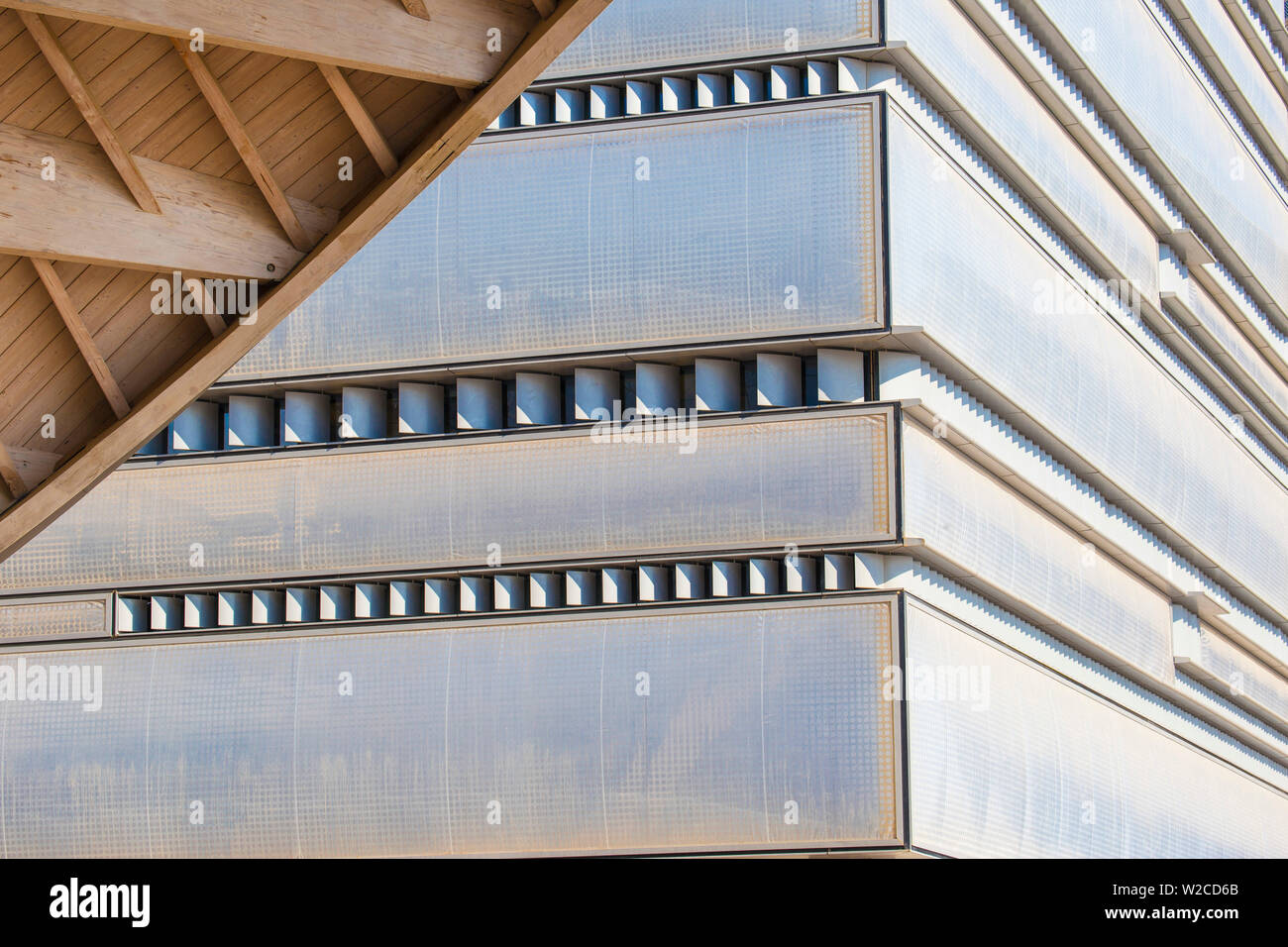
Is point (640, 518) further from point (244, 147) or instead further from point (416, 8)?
point (416, 8)

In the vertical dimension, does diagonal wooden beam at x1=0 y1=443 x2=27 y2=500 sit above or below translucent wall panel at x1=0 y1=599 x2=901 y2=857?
above

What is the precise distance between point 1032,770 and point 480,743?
18.9 feet

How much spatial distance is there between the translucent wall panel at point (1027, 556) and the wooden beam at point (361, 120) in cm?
982

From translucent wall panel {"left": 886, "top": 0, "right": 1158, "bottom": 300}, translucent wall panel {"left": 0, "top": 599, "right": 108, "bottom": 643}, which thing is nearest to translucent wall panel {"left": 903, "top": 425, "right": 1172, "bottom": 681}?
translucent wall panel {"left": 886, "top": 0, "right": 1158, "bottom": 300}

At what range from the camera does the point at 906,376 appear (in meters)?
18.8

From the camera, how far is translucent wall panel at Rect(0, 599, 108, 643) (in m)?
20.6

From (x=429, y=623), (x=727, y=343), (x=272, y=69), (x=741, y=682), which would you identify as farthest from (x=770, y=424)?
(x=272, y=69)

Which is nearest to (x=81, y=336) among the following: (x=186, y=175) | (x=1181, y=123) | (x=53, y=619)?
(x=186, y=175)

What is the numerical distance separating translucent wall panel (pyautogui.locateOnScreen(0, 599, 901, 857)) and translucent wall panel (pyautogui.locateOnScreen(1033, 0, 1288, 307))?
946cm

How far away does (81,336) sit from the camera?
9070 millimetres

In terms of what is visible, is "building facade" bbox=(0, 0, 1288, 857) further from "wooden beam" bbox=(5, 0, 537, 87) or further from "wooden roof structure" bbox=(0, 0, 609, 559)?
"wooden beam" bbox=(5, 0, 537, 87)

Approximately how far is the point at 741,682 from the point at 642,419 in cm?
284

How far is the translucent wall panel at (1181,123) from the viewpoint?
24.6 meters

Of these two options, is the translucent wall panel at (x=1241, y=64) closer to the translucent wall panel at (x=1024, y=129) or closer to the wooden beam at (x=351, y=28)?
the translucent wall panel at (x=1024, y=129)
